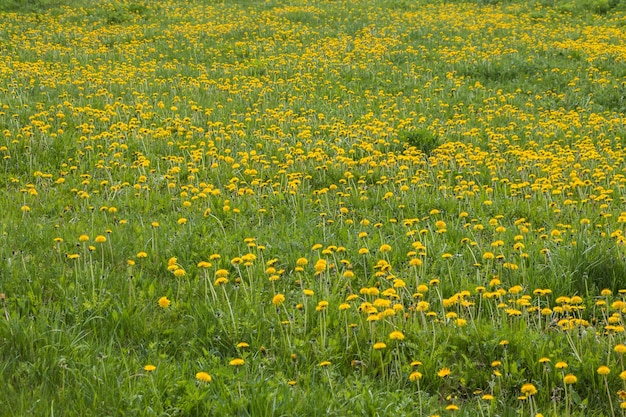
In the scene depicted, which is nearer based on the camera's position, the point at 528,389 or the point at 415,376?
the point at 528,389

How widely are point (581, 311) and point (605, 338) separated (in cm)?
50

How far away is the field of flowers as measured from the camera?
3.29 metres

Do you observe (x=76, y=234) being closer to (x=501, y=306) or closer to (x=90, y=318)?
(x=90, y=318)

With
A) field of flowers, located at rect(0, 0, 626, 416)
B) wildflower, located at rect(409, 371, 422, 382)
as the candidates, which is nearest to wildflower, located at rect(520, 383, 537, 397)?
field of flowers, located at rect(0, 0, 626, 416)

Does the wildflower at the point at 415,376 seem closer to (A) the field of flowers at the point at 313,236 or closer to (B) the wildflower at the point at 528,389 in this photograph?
(A) the field of flowers at the point at 313,236

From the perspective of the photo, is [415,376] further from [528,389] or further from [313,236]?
[313,236]

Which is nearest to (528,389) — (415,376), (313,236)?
(415,376)

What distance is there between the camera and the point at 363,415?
3021mm

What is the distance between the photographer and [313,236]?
17.6 feet

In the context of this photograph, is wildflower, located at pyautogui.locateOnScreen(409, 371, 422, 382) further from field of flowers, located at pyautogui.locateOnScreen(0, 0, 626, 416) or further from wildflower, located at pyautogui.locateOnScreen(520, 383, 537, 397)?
wildflower, located at pyautogui.locateOnScreen(520, 383, 537, 397)

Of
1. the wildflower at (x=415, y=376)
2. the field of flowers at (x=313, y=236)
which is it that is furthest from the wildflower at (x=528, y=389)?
the wildflower at (x=415, y=376)

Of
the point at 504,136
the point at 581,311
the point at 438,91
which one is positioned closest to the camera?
the point at 581,311

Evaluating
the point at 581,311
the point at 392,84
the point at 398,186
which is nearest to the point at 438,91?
the point at 392,84

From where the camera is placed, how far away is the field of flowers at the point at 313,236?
3.29 meters
